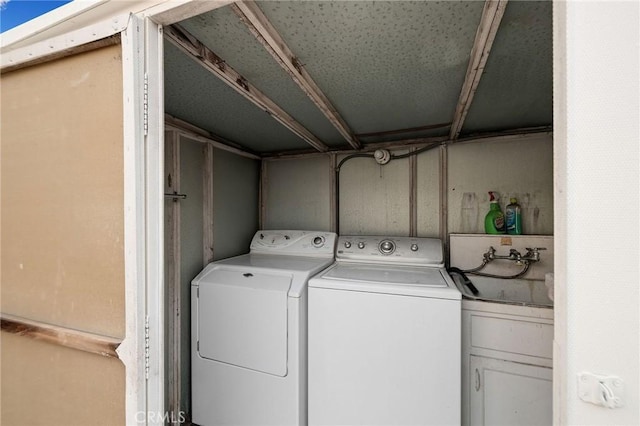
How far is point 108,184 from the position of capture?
2.77 ft

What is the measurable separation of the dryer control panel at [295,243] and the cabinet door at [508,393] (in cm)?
124

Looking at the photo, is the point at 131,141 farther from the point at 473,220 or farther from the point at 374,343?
the point at 473,220

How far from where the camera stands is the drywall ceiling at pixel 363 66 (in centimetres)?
89

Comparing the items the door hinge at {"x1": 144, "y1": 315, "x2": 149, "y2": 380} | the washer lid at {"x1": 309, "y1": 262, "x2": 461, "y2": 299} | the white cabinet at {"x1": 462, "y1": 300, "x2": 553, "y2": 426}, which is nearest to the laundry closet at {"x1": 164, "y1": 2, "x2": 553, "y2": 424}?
the washer lid at {"x1": 309, "y1": 262, "x2": 461, "y2": 299}

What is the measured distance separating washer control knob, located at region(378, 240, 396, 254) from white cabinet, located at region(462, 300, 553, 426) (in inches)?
26.7

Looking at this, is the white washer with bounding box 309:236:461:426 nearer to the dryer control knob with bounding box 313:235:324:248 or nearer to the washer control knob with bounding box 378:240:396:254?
the washer control knob with bounding box 378:240:396:254

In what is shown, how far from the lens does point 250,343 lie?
161 cm

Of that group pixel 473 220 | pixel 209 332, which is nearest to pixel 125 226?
pixel 209 332

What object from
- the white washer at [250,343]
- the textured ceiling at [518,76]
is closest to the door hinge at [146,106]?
the white washer at [250,343]
